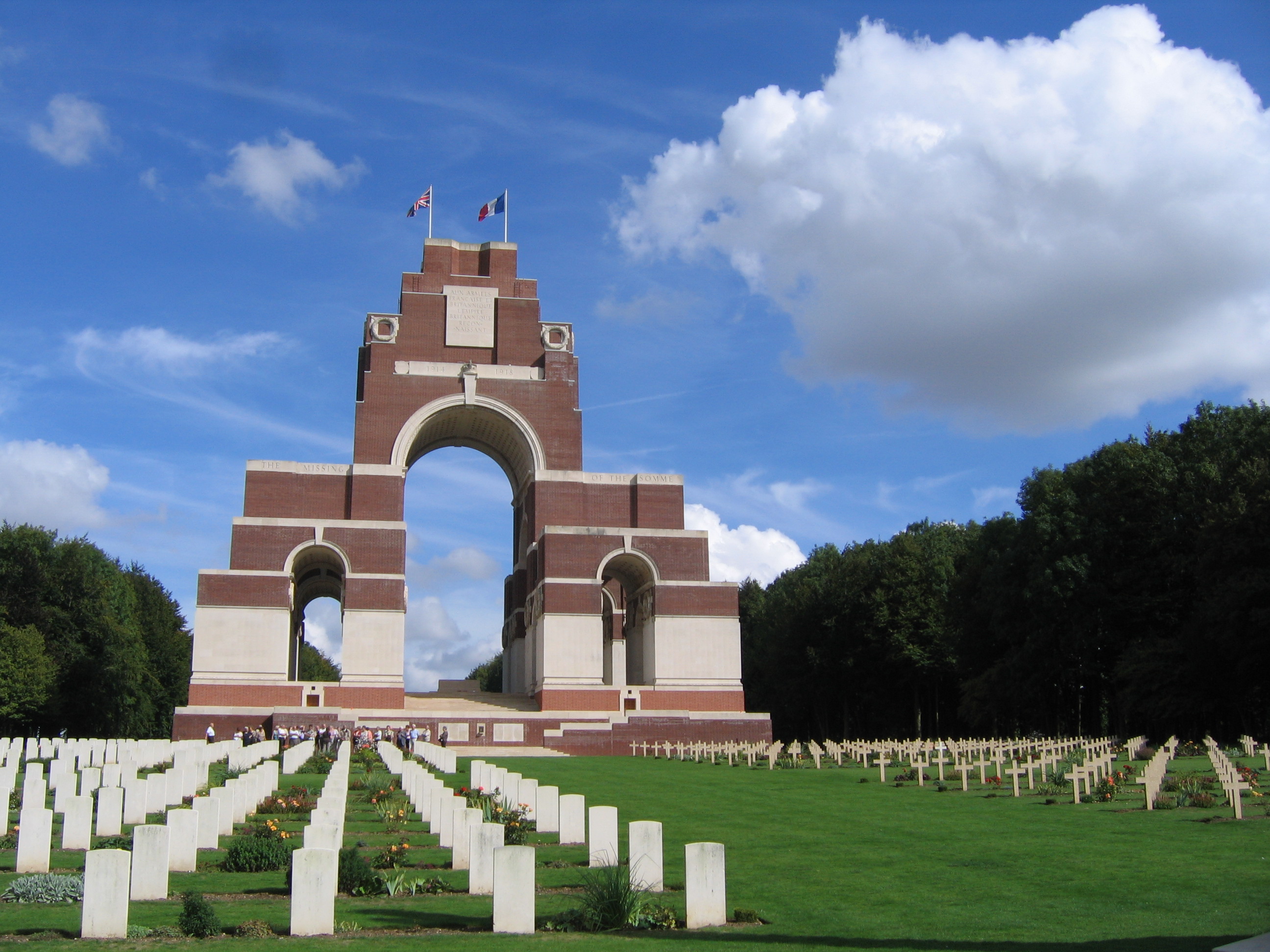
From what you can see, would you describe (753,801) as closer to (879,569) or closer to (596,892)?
(596,892)

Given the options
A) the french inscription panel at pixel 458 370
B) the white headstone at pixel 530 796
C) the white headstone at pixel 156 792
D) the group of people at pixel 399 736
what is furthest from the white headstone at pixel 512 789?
the french inscription panel at pixel 458 370

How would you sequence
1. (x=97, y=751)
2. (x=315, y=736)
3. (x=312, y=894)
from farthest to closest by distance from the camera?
(x=315, y=736) → (x=97, y=751) → (x=312, y=894)

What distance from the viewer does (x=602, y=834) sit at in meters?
11.6

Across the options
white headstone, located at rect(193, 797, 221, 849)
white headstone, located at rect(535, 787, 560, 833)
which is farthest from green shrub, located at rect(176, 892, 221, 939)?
white headstone, located at rect(535, 787, 560, 833)

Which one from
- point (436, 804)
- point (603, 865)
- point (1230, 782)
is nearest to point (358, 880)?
point (603, 865)

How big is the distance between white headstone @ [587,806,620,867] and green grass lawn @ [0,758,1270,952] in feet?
1.11

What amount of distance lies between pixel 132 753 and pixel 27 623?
2947 centimetres

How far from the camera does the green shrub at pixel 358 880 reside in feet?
35.5

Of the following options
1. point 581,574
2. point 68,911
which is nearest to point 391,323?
point 581,574

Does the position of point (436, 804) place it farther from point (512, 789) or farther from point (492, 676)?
point (492, 676)

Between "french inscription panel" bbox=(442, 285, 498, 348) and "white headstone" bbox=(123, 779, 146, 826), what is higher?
"french inscription panel" bbox=(442, 285, 498, 348)

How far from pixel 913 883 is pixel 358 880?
5.11m

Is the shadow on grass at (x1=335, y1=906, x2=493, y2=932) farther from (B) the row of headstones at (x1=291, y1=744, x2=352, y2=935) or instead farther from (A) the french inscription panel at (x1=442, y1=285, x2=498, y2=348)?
(A) the french inscription panel at (x1=442, y1=285, x2=498, y2=348)

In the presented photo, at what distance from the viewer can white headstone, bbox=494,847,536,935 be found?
29.9 feet
